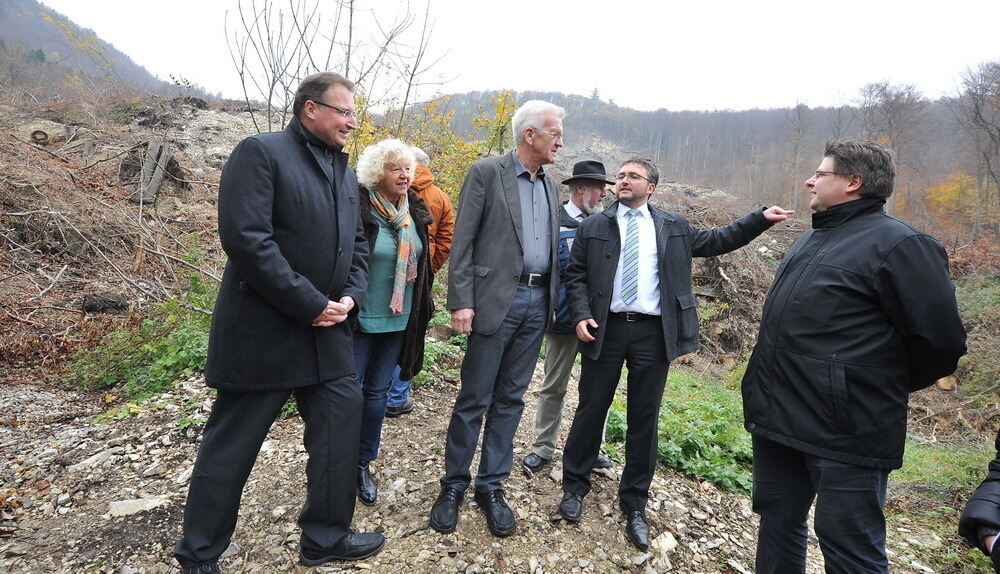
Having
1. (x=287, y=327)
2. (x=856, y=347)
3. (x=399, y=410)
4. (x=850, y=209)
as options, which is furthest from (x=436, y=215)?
(x=856, y=347)

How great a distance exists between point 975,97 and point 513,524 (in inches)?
1220

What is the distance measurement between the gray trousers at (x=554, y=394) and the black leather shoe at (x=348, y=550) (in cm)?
149

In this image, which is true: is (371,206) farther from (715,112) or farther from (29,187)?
(715,112)

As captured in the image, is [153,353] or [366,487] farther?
[153,353]

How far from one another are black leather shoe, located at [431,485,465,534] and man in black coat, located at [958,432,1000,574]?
2169 mm

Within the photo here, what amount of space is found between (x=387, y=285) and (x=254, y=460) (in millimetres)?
1157

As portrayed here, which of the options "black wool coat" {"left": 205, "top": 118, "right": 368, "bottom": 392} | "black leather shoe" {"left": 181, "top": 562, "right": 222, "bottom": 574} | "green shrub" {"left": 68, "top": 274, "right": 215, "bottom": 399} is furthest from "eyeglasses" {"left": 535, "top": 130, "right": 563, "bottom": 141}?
"green shrub" {"left": 68, "top": 274, "right": 215, "bottom": 399}

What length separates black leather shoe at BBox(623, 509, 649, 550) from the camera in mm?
2805

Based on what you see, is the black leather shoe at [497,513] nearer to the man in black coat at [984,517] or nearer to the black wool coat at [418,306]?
the black wool coat at [418,306]

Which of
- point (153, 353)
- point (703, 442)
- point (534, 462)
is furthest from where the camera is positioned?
point (153, 353)

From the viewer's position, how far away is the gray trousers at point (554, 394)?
12.1ft

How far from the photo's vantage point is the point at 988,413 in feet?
23.7

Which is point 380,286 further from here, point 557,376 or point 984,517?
point 984,517

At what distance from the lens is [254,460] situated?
7.20 feet
